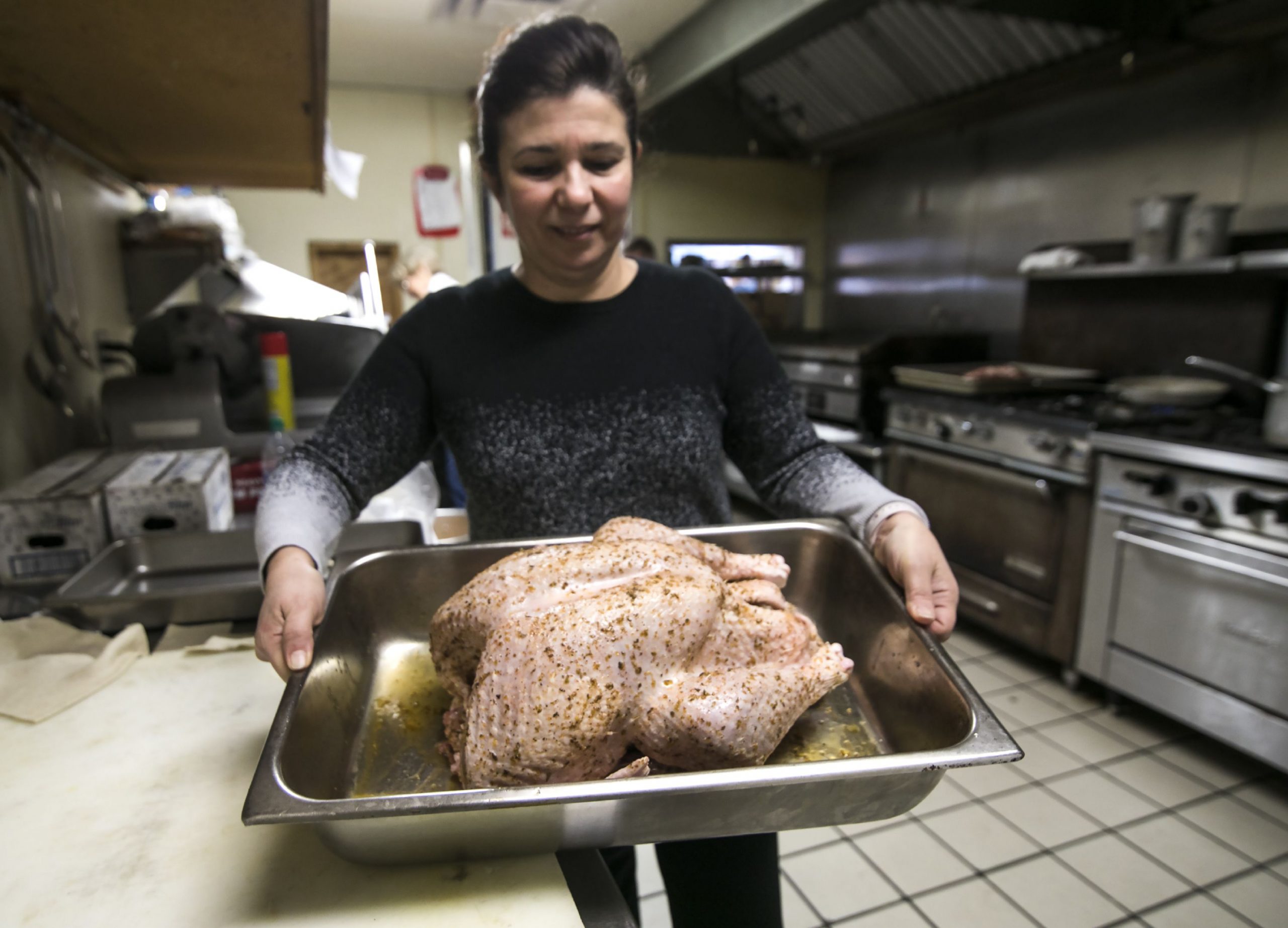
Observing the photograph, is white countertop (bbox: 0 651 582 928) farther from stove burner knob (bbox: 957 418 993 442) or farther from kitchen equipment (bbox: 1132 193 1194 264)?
kitchen equipment (bbox: 1132 193 1194 264)

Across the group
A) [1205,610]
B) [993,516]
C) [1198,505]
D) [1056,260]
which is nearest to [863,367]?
[1056,260]

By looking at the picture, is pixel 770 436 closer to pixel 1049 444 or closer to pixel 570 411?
pixel 570 411

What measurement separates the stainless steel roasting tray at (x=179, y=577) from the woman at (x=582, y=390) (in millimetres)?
189

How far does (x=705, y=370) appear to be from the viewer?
113 cm

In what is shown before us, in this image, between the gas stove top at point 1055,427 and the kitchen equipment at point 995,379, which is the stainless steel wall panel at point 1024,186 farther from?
the gas stove top at point 1055,427

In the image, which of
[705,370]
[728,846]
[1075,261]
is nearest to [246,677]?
[728,846]

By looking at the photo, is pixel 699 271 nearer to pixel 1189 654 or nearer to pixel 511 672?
pixel 511 672

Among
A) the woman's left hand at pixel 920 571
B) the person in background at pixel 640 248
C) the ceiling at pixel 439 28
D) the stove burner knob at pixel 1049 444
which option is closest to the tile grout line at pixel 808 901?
the woman's left hand at pixel 920 571

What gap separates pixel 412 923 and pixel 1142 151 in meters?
3.65

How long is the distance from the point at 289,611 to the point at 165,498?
0.77 m

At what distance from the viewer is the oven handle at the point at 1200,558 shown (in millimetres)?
1897

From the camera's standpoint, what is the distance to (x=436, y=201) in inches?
204

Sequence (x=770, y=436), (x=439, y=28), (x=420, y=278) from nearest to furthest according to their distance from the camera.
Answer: (x=770, y=436) → (x=420, y=278) → (x=439, y=28)

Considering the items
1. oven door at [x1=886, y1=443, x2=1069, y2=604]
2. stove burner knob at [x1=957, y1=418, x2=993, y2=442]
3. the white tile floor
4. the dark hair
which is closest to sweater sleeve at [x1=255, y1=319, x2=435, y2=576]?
the dark hair
